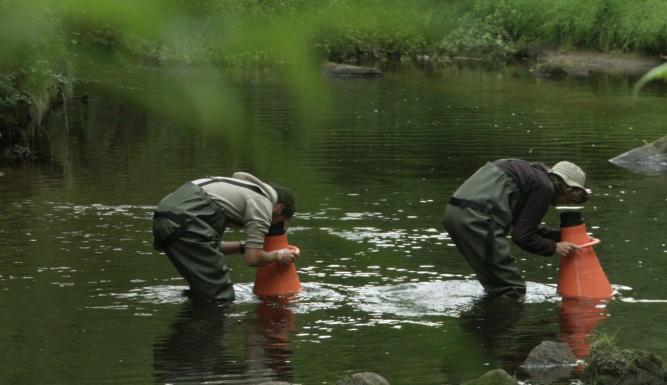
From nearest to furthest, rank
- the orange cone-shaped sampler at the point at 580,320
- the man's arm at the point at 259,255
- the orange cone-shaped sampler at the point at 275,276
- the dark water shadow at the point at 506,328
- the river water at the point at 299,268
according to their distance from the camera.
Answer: the river water at the point at 299,268, the dark water shadow at the point at 506,328, the orange cone-shaped sampler at the point at 580,320, the man's arm at the point at 259,255, the orange cone-shaped sampler at the point at 275,276

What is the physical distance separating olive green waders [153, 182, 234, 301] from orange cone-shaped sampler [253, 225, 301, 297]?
51cm

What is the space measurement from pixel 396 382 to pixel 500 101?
29.2 meters

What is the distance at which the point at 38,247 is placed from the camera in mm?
13914

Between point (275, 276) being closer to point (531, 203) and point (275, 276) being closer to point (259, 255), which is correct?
point (259, 255)

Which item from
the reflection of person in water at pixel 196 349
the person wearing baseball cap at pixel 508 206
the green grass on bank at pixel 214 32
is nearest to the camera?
the green grass on bank at pixel 214 32

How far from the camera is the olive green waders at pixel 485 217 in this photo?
10.5 m

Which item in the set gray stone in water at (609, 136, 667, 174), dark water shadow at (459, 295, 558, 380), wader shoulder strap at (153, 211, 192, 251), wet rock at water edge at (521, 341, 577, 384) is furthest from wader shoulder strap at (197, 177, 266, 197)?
gray stone in water at (609, 136, 667, 174)

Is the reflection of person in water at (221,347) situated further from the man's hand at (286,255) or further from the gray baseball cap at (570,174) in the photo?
the gray baseball cap at (570,174)

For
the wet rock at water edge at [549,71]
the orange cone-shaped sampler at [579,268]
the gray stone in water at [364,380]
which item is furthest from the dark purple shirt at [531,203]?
the wet rock at water edge at [549,71]

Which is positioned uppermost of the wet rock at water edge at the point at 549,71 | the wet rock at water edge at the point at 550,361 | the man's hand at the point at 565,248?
the man's hand at the point at 565,248

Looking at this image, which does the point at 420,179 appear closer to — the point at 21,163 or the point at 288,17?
the point at 21,163

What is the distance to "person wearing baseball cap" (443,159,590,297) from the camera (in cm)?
1045

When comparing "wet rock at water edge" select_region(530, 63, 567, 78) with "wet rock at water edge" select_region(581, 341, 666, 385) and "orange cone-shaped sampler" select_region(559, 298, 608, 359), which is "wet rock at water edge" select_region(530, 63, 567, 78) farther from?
"wet rock at water edge" select_region(581, 341, 666, 385)

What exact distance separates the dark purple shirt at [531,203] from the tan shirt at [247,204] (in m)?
1.94
